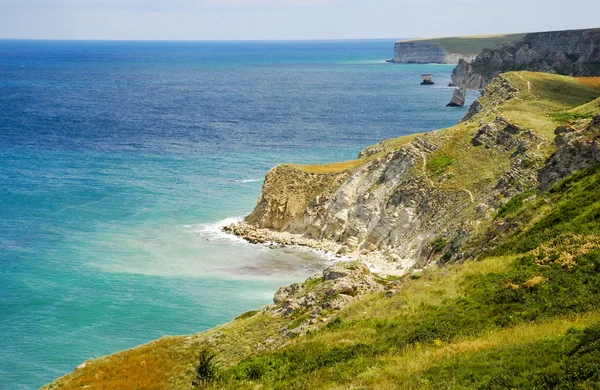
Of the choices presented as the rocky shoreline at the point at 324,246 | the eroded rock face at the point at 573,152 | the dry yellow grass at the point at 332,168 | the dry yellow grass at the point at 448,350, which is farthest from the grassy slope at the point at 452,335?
the dry yellow grass at the point at 332,168

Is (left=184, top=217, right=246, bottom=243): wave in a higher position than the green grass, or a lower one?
lower

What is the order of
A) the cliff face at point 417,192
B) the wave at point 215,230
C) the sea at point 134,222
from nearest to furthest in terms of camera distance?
1. the sea at point 134,222
2. the cliff face at point 417,192
3. the wave at point 215,230

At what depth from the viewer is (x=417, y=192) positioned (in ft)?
219

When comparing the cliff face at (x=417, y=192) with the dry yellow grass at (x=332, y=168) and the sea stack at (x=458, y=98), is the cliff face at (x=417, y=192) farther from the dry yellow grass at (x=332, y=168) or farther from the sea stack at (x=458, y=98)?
the sea stack at (x=458, y=98)

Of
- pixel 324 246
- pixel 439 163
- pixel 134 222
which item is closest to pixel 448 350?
pixel 324 246

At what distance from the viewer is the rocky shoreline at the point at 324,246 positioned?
2386 inches

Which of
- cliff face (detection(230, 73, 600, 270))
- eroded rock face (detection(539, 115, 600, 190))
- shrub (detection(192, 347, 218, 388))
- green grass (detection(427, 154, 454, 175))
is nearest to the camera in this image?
shrub (detection(192, 347, 218, 388))

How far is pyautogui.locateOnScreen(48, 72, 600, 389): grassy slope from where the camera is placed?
2053 centimetres

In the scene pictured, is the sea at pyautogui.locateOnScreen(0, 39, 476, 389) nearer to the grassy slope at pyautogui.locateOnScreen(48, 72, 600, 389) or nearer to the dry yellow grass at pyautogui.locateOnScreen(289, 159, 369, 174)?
the dry yellow grass at pyautogui.locateOnScreen(289, 159, 369, 174)

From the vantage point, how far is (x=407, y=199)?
6756 cm

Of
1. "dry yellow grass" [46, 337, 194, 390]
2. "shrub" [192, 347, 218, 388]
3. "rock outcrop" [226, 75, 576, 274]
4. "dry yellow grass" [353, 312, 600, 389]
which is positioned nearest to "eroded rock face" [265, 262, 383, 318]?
"dry yellow grass" [46, 337, 194, 390]

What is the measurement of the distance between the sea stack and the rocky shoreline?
118 metres

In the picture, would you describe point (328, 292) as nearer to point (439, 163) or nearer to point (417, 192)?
point (417, 192)

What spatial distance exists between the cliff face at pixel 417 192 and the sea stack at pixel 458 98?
9738 cm
